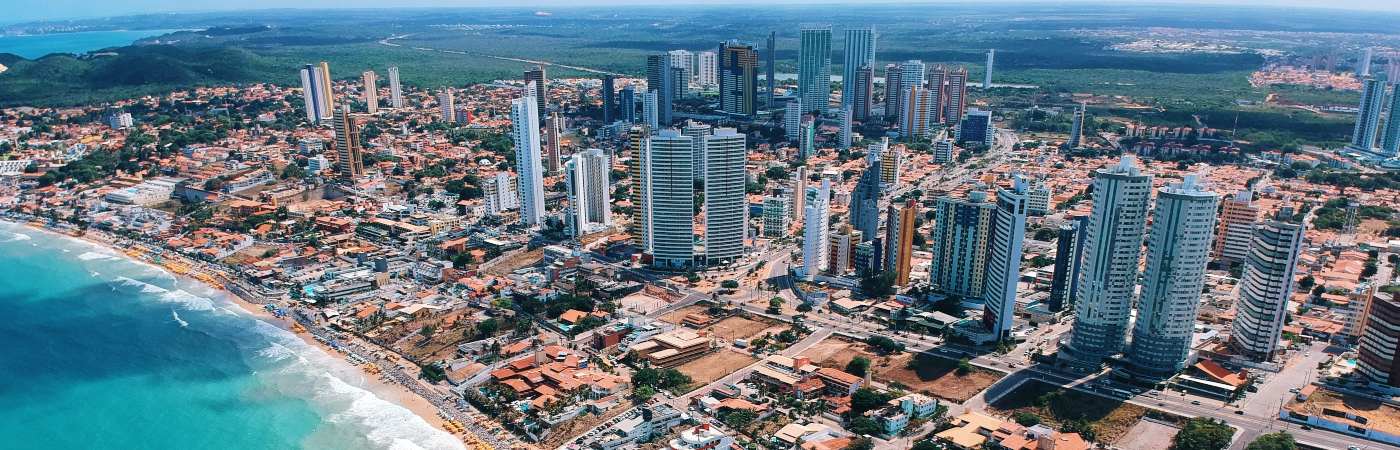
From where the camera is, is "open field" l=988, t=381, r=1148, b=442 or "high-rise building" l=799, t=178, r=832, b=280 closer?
"open field" l=988, t=381, r=1148, b=442

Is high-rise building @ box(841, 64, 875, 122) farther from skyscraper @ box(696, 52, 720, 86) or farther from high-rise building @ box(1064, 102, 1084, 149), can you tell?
skyscraper @ box(696, 52, 720, 86)

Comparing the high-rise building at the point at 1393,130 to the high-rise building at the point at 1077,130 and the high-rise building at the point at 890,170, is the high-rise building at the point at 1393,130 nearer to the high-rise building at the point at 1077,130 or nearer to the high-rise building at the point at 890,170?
the high-rise building at the point at 1077,130

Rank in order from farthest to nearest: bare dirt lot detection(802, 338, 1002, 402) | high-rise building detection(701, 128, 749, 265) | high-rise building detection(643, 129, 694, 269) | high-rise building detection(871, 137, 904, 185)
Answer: high-rise building detection(871, 137, 904, 185) → high-rise building detection(701, 128, 749, 265) → high-rise building detection(643, 129, 694, 269) → bare dirt lot detection(802, 338, 1002, 402)

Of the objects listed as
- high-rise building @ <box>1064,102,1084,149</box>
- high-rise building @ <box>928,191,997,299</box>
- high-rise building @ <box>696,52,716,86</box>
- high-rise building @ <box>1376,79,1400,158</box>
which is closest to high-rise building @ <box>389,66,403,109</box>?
high-rise building @ <box>696,52,716,86</box>

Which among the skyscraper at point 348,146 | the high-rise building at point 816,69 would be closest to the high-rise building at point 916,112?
the high-rise building at point 816,69

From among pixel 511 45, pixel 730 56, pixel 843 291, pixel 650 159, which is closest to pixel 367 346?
pixel 650 159

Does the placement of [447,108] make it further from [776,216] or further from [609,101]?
[776,216]

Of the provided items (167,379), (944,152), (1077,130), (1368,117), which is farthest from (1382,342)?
(1368,117)
